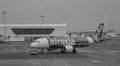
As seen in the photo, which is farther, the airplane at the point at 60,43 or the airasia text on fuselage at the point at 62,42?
the airasia text on fuselage at the point at 62,42

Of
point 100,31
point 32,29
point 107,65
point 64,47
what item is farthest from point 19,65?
point 32,29

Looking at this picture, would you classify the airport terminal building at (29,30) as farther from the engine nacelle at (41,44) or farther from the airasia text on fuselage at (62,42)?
the engine nacelle at (41,44)

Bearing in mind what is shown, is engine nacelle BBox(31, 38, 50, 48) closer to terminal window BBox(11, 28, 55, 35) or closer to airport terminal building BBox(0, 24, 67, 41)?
airport terminal building BBox(0, 24, 67, 41)

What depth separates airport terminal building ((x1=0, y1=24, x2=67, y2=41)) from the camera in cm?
13625

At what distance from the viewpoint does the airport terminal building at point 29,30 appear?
136250 millimetres

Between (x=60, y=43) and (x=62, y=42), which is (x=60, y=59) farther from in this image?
(x=62, y=42)

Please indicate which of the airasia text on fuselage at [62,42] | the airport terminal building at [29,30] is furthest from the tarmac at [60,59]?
the airport terminal building at [29,30]

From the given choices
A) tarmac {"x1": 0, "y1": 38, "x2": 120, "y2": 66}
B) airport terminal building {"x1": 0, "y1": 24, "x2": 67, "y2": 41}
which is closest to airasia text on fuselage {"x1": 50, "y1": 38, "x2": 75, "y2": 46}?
tarmac {"x1": 0, "y1": 38, "x2": 120, "y2": 66}

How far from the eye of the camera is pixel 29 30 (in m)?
138

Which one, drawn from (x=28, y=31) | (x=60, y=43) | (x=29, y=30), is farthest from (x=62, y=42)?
(x=28, y=31)

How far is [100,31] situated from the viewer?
140ft

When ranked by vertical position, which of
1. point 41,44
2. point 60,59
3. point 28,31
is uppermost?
point 28,31

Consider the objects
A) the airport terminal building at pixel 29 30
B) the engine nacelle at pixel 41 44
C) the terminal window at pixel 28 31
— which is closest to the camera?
the engine nacelle at pixel 41 44

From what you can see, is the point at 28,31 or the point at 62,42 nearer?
the point at 62,42
